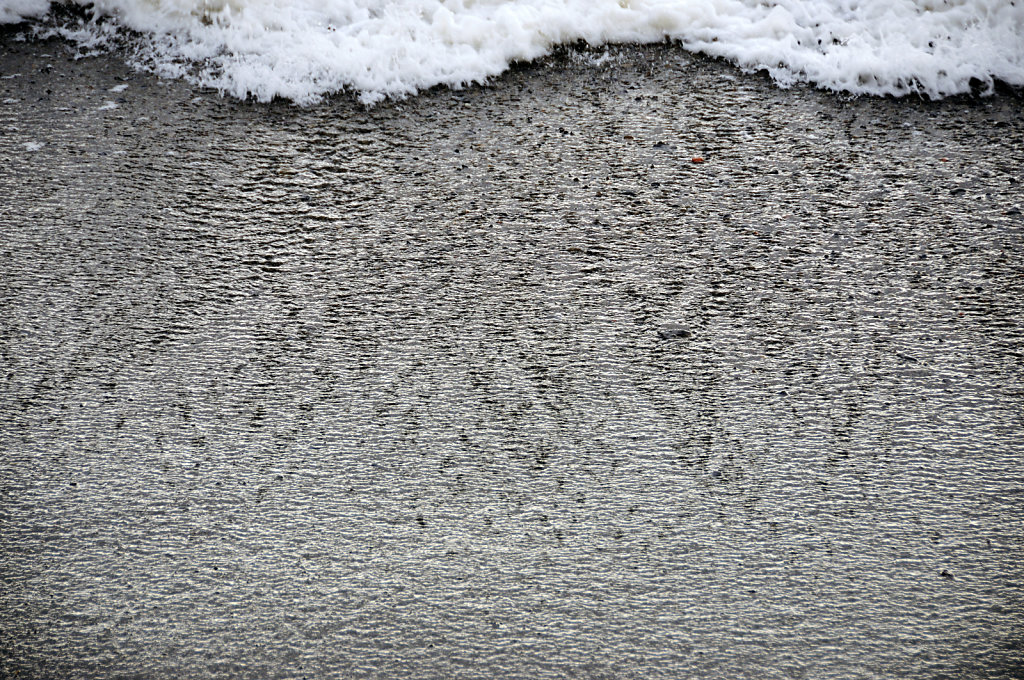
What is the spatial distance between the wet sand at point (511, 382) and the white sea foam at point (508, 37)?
0.20 meters

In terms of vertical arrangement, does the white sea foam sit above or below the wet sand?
above

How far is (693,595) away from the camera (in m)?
1.98

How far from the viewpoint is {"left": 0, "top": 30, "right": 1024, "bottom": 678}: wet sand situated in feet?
6.36

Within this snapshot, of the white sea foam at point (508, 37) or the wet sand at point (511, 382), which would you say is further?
the white sea foam at point (508, 37)

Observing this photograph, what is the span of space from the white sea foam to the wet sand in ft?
0.66

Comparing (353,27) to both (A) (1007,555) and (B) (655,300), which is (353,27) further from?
(A) (1007,555)

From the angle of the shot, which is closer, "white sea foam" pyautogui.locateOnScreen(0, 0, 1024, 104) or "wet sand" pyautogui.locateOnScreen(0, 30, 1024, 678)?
"wet sand" pyautogui.locateOnScreen(0, 30, 1024, 678)

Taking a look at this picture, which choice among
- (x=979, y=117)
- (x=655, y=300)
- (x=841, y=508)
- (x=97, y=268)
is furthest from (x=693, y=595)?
(x=979, y=117)

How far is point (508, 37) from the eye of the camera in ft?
13.2

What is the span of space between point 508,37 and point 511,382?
7.39 ft

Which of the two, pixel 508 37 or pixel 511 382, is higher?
pixel 508 37

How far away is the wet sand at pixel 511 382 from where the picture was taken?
6.36ft

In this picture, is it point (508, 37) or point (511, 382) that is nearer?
point (511, 382)

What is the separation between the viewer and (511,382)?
253 cm
